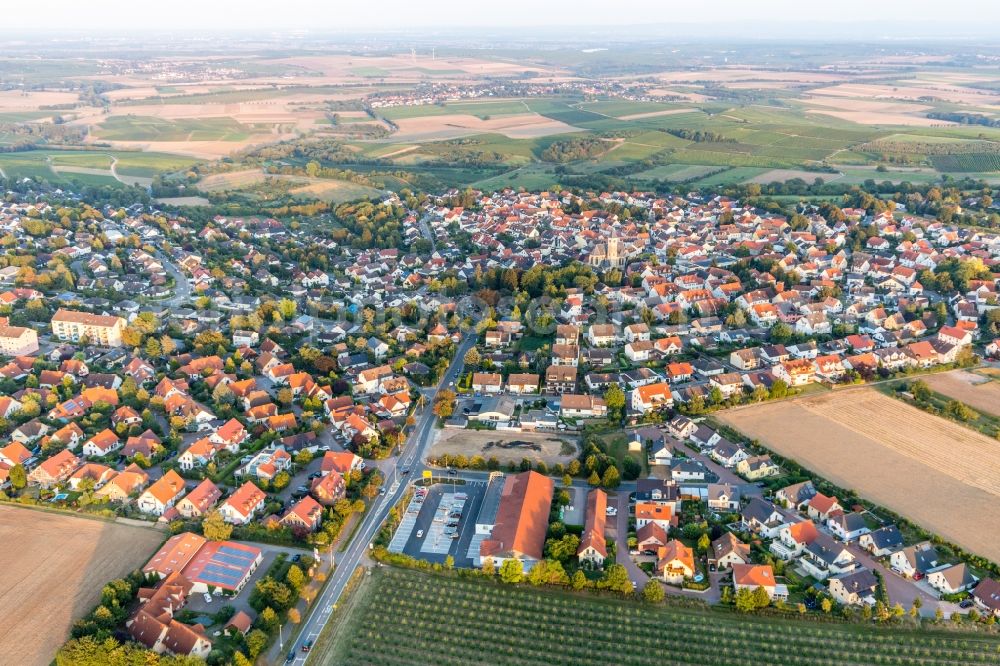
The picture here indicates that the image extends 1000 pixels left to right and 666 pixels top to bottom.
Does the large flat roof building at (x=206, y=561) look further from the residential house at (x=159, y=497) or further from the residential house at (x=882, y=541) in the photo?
the residential house at (x=882, y=541)

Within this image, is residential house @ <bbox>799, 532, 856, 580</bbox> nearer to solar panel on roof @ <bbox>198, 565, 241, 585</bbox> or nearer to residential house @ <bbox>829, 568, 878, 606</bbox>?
residential house @ <bbox>829, 568, 878, 606</bbox>

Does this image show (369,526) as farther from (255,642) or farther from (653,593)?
(653,593)

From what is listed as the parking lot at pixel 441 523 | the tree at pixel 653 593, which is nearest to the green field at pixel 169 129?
the parking lot at pixel 441 523

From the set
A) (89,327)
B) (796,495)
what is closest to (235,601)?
(796,495)

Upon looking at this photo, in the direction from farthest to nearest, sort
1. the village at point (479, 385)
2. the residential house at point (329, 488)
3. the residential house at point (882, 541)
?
the residential house at point (329, 488)
the residential house at point (882, 541)
the village at point (479, 385)

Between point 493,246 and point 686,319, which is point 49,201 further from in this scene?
point 686,319
